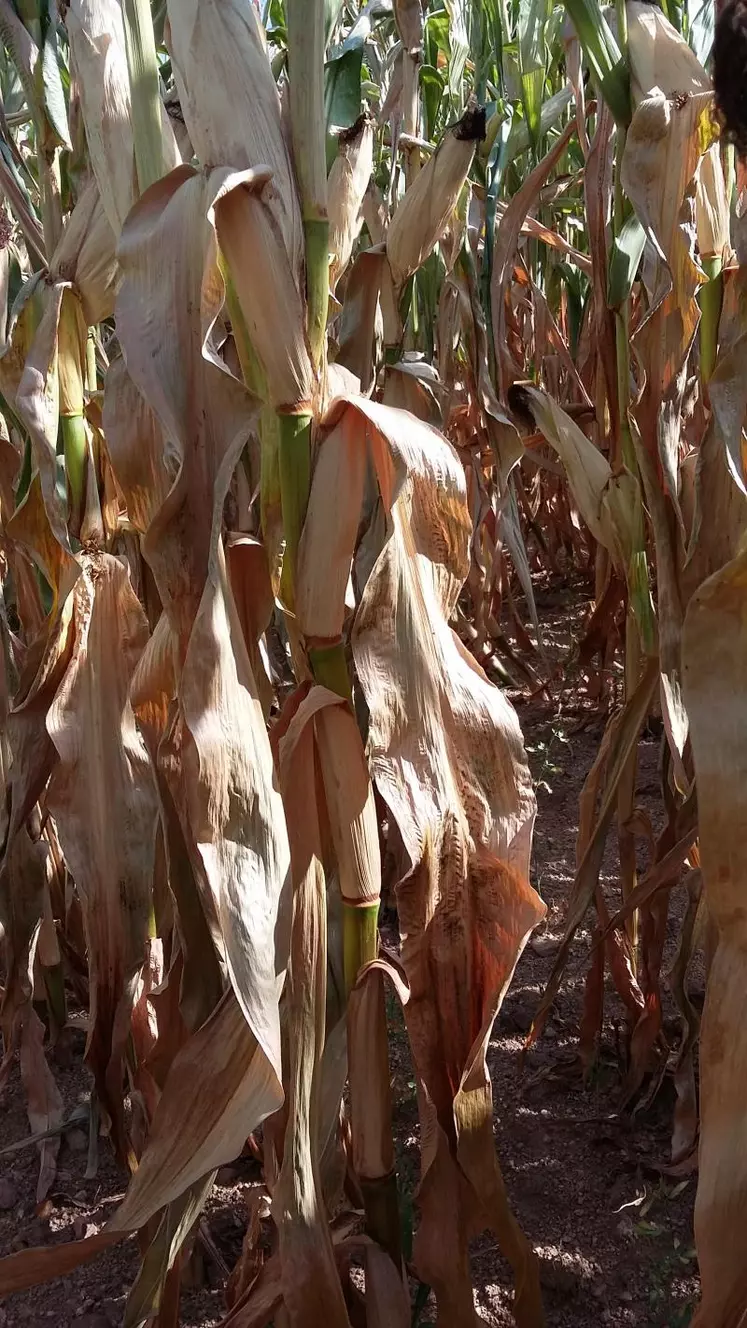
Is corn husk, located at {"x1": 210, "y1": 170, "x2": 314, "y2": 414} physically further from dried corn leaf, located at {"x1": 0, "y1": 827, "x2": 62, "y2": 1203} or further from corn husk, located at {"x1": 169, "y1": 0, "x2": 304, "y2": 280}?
dried corn leaf, located at {"x1": 0, "y1": 827, "x2": 62, "y2": 1203}

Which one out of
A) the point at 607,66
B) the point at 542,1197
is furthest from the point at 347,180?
the point at 542,1197

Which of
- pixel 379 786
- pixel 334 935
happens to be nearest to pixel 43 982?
pixel 334 935

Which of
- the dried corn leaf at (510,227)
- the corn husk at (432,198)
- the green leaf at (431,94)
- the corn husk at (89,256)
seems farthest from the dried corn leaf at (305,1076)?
the green leaf at (431,94)

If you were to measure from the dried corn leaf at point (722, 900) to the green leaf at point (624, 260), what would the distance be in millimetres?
482

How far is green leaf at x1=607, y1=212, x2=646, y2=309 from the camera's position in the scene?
853mm

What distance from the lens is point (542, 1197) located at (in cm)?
96

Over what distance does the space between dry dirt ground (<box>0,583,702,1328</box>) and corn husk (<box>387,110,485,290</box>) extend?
86 cm

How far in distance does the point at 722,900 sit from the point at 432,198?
651mm

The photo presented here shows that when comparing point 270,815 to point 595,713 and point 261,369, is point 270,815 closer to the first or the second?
point 261,369

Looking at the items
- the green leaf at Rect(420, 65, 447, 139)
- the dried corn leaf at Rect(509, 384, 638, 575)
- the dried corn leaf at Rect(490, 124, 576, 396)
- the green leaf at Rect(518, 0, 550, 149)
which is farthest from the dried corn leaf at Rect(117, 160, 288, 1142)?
the green leaf at Rect(420, 65, 447, 139)

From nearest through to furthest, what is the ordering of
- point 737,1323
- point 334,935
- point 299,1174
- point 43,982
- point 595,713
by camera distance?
point 737,1323, point 299,1174, point 334,935, point 43,982, point 595,713

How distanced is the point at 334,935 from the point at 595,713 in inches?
54.8

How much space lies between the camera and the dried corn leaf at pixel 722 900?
47cm

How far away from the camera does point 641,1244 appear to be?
0.90 m
